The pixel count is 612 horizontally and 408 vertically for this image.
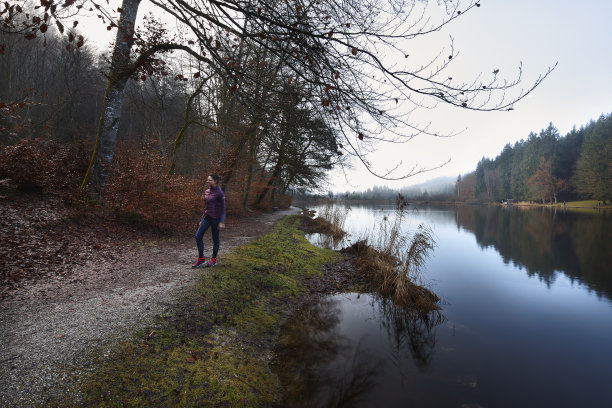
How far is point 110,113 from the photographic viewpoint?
789 centimetres

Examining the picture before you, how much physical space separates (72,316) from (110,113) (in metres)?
6.50

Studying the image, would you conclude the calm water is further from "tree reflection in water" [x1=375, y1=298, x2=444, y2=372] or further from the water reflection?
the water reflection

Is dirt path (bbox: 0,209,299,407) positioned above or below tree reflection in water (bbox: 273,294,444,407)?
above

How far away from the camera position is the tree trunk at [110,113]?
7242 millimetres

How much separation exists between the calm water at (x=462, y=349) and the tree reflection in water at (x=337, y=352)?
0.02m

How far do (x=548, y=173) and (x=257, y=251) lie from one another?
6792cm

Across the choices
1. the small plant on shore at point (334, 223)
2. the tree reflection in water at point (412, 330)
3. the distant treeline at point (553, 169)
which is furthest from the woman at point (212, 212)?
the distant treeline at point (553, 169)

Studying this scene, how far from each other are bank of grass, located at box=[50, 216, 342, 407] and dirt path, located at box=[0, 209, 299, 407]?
0.22m

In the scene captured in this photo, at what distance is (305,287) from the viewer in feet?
21.7

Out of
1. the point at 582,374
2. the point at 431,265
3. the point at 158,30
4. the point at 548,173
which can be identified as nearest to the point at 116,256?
the point at 158,30

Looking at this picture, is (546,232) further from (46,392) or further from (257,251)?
(46,392)

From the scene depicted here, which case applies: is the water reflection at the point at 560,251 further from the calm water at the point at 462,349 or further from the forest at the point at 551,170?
the forest at the point at 551,170

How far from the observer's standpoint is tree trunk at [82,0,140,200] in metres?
7.24

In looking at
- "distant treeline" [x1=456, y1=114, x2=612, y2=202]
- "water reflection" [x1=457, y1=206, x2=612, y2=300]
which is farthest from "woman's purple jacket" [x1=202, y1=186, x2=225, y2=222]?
"distant treeline" [x1=456, y1=114, x2=612, y2=202]
